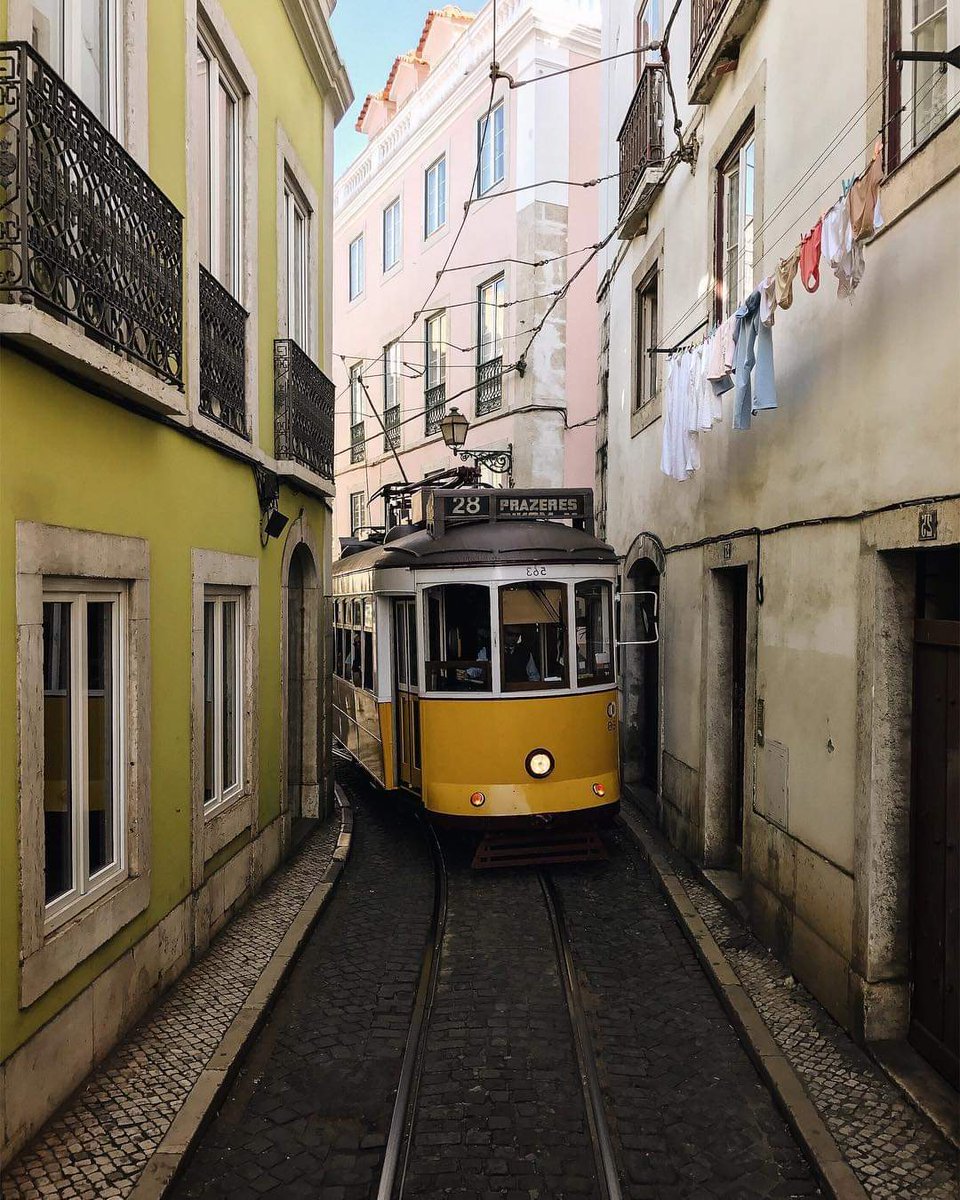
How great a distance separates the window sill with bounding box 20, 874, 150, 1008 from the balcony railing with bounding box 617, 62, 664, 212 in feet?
27.9

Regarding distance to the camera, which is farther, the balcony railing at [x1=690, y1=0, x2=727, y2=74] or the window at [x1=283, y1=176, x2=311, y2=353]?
the window at [x1=283, y1=176, x2=311, y2=353]

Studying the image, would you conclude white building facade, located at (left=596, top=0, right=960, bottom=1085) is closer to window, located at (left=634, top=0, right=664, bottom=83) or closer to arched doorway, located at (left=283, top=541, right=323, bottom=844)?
window, located at (left=634, top=0, right=664, bottom=83)

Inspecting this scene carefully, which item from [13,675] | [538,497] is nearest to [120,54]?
[13,675]

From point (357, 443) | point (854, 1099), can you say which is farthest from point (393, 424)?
point (854, 1099)

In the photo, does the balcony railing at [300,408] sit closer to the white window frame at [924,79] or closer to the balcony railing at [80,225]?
the balcony railing at [80,225]

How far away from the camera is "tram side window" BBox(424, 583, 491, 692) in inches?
319

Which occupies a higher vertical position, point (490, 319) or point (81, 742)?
point (490, 319)

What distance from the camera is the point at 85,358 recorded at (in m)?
4.20

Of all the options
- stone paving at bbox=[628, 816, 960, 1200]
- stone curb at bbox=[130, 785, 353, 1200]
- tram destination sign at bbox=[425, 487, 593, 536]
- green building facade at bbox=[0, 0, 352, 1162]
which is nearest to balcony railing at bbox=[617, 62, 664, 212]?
green building facade at bbox=[0, 0, 352, 1162]

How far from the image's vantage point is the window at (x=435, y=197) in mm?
19922

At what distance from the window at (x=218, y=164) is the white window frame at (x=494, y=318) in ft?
34.0

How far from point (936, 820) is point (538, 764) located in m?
3.79

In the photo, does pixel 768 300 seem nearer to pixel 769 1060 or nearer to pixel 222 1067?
pixel 769 1060

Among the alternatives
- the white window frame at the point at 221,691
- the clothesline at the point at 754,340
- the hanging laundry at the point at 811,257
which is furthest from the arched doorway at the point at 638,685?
the hanging laundry at the point at 811,257
